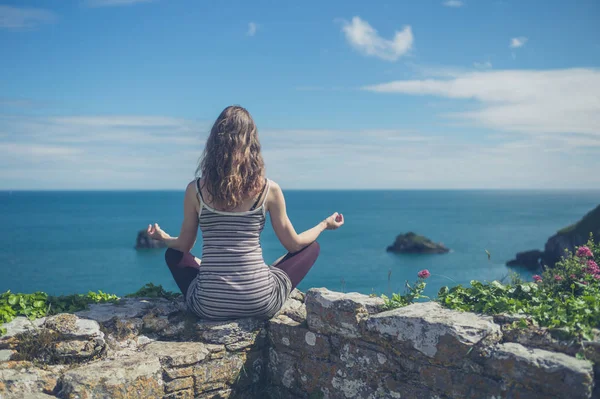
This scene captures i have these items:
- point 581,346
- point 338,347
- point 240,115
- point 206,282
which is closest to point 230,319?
point 206,282

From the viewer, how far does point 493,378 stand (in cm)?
314

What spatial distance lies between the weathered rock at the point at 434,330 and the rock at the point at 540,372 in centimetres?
16

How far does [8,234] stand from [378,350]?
120 m

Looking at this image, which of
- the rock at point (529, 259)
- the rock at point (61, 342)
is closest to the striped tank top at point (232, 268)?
the rock at point (61, 342)

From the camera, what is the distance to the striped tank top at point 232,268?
4.32 meters

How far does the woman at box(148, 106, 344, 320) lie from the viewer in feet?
13.9

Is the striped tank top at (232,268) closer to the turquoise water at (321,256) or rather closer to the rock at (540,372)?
the rock at (540,372)

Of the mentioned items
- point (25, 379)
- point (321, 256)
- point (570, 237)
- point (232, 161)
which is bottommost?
point (321, 256)

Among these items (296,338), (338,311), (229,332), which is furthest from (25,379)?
(338,311)

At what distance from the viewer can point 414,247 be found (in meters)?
73.5

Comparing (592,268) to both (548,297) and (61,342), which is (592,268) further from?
(61,342)

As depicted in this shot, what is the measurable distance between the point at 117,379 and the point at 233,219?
63.2 inches

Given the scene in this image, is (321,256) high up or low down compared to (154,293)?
down

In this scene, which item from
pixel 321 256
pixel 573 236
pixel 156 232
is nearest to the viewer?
pixel 156 232
